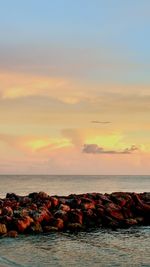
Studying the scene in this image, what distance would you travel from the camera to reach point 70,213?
53.1 metres

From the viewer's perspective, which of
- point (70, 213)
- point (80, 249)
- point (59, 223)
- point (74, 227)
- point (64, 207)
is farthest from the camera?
point (64, 207)

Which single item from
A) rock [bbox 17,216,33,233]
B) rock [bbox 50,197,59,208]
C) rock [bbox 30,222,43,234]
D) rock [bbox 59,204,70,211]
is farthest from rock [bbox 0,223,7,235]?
rock [bbox 50,197,59,208]

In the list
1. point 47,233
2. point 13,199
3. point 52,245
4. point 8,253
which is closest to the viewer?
point 8,253

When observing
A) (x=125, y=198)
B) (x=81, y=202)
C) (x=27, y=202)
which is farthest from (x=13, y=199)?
(x=125, y=198)

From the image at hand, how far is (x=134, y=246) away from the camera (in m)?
42.4

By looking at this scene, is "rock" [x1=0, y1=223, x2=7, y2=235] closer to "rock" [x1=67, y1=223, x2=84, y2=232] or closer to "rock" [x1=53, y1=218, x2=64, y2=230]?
"rock" [x1=53, y1=218, x2=64, y2=230]

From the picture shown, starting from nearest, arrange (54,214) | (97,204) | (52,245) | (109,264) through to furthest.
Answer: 1. (109,264)
2. (52,245)
3. (54,214)
4. (97,204)

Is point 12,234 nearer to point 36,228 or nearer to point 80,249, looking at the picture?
point 36,228

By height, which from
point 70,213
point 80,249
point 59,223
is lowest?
point 80,249

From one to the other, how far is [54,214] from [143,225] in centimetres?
1029

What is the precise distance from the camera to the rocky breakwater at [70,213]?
160ft

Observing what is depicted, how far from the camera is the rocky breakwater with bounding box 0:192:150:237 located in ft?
160

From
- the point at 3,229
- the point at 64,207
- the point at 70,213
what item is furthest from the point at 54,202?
the point at 3,229

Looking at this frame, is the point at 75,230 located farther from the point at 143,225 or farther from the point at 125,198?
the point at 125,198
